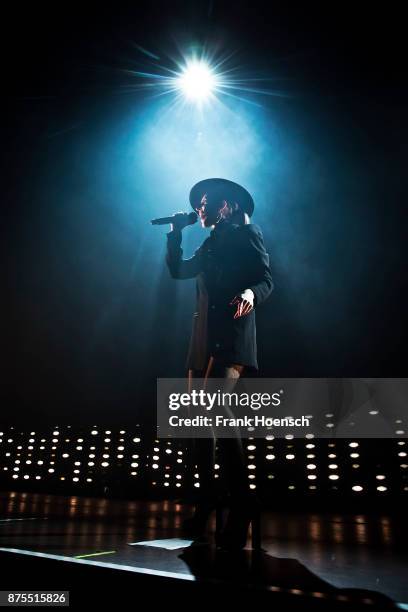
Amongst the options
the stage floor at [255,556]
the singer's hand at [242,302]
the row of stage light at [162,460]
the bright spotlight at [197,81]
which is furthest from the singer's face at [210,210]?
the row of stage light at [162,460]

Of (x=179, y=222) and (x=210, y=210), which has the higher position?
(x=210, y=210)

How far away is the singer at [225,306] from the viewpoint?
1424 millimetres

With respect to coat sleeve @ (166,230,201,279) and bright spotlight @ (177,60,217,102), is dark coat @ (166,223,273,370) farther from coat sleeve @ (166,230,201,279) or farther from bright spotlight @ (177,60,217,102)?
bright spotlight @ (177,60,217,102)

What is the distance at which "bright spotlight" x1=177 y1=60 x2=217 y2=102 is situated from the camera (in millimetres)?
4078

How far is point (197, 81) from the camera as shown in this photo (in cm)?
423

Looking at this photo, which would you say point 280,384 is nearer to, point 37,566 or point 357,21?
point 357,21

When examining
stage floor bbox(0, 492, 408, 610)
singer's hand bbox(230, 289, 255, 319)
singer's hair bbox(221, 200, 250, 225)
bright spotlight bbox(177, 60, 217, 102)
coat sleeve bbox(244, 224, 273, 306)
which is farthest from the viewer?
bright spotlight bbox(177, 60, 217, 102)

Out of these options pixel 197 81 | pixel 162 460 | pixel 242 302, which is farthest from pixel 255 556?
pixel 162 460

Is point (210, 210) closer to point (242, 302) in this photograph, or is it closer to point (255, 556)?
point (242, 302)

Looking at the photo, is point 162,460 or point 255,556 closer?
point 255,556

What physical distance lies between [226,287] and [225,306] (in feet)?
0.31

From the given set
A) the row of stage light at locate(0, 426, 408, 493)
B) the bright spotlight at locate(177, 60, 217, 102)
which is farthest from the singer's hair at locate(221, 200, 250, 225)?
the row of stage light at locate(0, 426, 408, 493)

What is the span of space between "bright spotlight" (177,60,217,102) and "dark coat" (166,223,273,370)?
2980mm

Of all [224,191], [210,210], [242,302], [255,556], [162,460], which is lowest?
[162,460]
